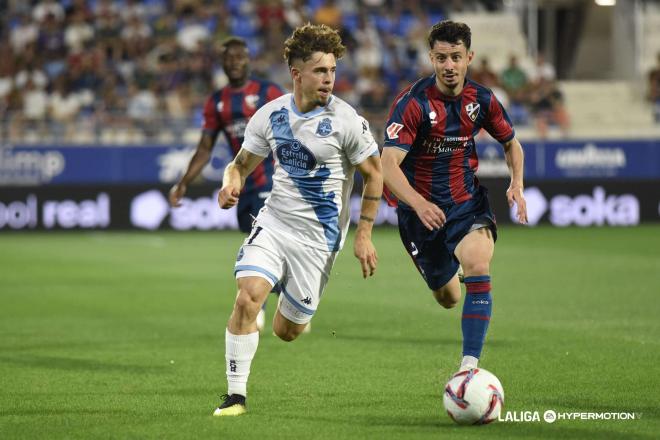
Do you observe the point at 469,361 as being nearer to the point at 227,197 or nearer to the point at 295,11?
the point at 227,197

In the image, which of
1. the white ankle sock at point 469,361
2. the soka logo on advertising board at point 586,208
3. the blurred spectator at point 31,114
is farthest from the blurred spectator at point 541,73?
the white ankle sock at point 469,361

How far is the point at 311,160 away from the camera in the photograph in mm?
7328

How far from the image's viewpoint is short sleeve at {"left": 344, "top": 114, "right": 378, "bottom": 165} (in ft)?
23.8

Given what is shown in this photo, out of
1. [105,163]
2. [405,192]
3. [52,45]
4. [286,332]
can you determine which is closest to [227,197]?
[286,332]

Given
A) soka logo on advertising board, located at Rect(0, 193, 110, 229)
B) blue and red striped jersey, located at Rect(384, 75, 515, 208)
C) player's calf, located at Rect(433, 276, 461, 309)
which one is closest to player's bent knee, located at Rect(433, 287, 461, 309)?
player's calf, located at Rect(433, 276, 461, 309)

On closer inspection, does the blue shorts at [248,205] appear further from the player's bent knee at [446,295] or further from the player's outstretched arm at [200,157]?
the player's bent knee at [446,295]

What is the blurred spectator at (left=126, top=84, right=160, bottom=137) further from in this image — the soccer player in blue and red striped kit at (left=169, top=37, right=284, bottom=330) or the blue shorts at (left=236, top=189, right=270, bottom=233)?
the blue shorts at (left=236, top=189, right=270, bottom=233)

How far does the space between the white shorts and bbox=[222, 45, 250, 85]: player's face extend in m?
3.90

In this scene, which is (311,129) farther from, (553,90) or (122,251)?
(553,90)

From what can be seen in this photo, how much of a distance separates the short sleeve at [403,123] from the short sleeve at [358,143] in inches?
31.8

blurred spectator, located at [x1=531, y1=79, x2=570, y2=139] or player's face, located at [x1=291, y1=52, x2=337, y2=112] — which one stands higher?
player's face, located at [x1=291, y1=52, x2=337, y2=112]

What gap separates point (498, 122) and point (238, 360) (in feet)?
8.34

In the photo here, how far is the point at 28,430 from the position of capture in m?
6.71

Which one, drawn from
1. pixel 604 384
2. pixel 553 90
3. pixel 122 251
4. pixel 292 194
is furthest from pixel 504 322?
pixel 553 90
